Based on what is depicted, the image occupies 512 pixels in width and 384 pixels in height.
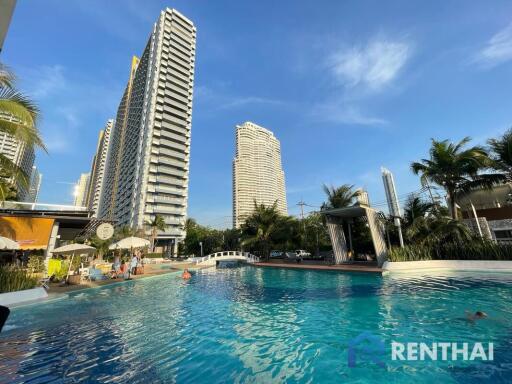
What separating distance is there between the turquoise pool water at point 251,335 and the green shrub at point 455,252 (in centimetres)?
561

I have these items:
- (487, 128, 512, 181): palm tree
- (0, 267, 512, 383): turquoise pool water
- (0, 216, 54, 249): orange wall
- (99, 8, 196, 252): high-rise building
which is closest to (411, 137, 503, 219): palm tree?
(487, 128, 512, 181): palm tree

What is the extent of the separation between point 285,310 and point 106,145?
149 m

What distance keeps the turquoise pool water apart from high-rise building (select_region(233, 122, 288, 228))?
138287 millimetres

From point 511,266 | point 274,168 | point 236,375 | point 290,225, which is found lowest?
point 236,375

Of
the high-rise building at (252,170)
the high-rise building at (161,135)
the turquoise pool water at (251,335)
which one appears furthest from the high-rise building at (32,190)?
the high-rise building at (252,170)

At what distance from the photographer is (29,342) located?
253 inches

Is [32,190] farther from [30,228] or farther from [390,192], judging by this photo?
[390,192]

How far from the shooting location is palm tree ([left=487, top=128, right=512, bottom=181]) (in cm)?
1748

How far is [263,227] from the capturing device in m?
31.1

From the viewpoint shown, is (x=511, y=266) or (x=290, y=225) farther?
(x=290, y=225)

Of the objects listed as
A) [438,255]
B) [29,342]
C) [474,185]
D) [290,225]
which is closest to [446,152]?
[474,185]

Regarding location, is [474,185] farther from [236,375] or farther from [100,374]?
[100,374]

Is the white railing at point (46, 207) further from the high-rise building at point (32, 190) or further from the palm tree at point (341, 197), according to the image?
the palm tree at point (341, 197)

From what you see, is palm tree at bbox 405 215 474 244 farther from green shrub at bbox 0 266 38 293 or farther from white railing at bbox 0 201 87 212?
white railing at bbox 0 201 87 212
